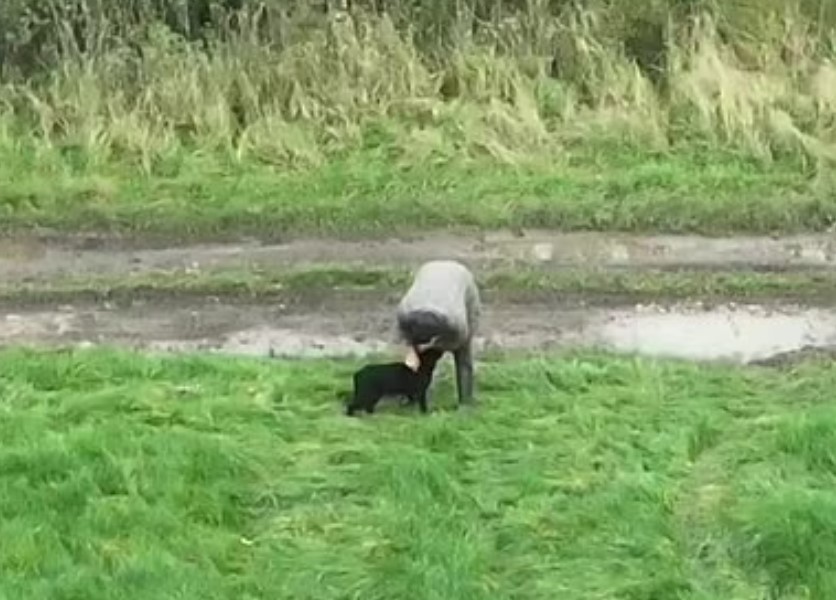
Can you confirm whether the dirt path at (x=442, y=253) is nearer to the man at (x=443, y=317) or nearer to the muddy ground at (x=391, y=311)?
the muddy ground at (x=391, y=311)

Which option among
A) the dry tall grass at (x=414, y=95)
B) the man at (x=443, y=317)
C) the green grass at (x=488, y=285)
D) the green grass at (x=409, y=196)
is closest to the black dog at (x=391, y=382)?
the man at (x=443, y=317)

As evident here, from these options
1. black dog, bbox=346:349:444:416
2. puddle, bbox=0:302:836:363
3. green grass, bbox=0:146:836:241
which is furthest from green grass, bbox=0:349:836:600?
green grass, bbox=0:146:836:241

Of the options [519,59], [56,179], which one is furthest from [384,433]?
[519,59]

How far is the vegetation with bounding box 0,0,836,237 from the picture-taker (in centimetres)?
1139

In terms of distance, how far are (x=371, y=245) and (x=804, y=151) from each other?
289 centimetres

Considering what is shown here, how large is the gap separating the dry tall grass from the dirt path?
42.6 inches

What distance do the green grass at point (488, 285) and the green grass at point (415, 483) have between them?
1308mm

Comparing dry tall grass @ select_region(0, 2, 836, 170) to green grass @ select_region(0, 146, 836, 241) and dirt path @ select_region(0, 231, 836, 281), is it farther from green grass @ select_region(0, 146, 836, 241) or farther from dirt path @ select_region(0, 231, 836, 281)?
dirt path @ select_region(0, 231, 836, 281)

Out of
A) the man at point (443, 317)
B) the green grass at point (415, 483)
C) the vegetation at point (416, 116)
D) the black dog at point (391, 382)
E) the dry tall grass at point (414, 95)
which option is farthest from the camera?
the dry tall grass at point (414, 95)

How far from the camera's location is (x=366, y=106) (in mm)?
12422

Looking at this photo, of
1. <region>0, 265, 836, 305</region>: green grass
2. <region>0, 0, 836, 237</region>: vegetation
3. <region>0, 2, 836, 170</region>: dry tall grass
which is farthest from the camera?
<region>0, 2, 836, 170</region>: dry tall grass

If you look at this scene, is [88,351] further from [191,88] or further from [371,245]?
[191,88]

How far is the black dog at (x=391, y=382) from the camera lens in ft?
26.1

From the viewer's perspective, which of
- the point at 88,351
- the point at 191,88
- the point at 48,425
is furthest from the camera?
the point at 191,88
